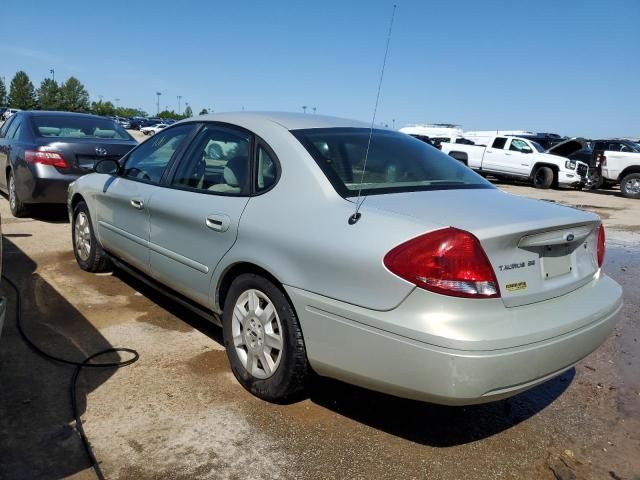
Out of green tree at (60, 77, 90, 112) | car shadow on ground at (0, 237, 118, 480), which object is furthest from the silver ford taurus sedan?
green tree at (60, 77, 90, 112)

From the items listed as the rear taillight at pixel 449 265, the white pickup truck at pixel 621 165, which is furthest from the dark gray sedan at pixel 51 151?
the white pickup truck at pixel 621 165

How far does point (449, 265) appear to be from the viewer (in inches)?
92.6

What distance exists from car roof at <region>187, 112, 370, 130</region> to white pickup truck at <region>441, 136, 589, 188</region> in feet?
56.2

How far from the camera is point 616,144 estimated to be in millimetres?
19250

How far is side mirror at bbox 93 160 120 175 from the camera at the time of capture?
468 centimetres

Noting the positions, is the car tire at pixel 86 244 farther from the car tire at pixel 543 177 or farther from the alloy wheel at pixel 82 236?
the car tire at pixel 543 177

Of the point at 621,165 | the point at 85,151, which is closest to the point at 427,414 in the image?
the point at 85,151

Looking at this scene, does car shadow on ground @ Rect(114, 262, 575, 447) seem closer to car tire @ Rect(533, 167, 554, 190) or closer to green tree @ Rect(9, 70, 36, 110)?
car tire @ Rect(533, 167, 554, 190)

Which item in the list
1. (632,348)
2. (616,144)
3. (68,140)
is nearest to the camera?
(632,348)

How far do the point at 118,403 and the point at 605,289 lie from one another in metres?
2.68

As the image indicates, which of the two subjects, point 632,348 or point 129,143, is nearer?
point 632,348

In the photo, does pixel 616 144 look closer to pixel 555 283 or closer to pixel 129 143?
pixel 129 143

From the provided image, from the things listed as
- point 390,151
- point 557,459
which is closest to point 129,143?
point 390,151

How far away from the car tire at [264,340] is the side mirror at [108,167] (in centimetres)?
204
